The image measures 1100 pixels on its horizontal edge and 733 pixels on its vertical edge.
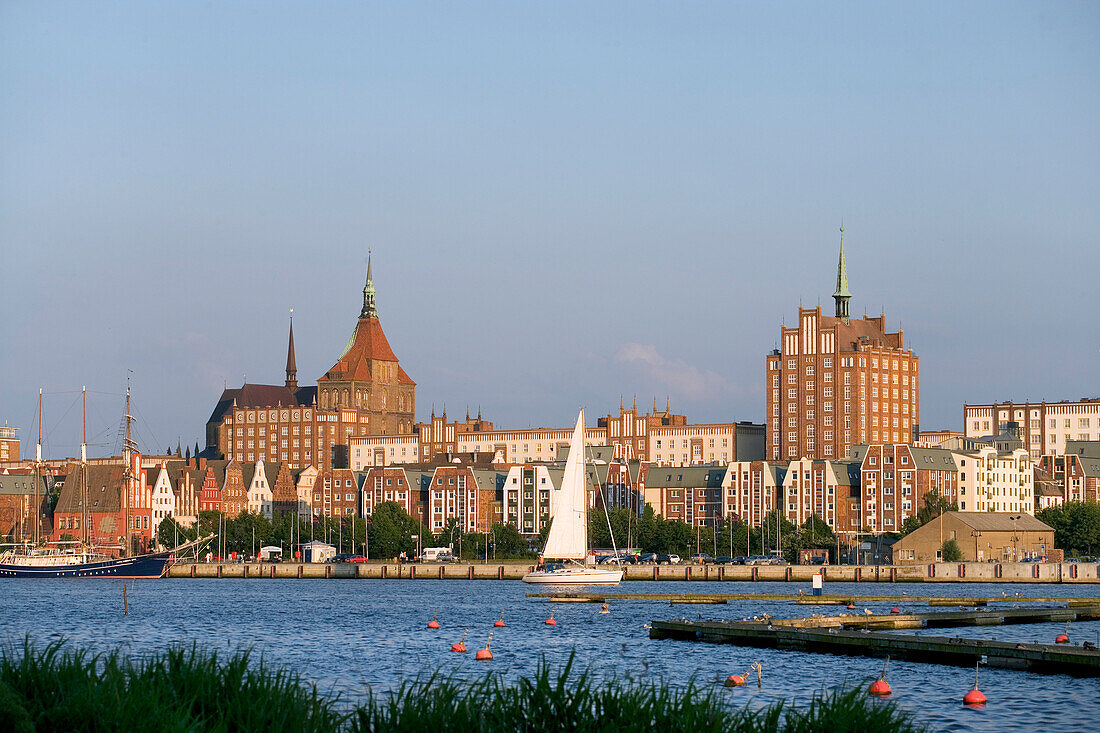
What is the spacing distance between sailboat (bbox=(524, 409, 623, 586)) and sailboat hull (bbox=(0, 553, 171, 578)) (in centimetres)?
5891

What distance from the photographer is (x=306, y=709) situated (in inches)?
1105

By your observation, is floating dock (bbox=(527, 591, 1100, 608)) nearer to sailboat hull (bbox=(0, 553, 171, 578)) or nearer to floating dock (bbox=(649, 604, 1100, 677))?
floating dock (bbox=(649, 604, 1100, 677))

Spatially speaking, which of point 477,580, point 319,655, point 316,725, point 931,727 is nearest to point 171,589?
point 477,580

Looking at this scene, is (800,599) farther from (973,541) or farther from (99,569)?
(99,569)

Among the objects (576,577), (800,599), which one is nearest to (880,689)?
(800,599)

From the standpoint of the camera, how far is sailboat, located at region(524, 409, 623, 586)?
130m

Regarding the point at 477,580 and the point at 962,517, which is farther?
the point at 962,517

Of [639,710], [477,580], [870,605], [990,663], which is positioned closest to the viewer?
[639,710]

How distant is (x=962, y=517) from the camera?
19050 cm

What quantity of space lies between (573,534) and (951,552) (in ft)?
218

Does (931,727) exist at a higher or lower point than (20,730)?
lower

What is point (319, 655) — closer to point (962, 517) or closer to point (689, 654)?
point (689, 654)

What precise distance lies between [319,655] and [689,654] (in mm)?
15641

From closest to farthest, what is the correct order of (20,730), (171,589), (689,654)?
(20,730)
(689,654)
(171,589)
